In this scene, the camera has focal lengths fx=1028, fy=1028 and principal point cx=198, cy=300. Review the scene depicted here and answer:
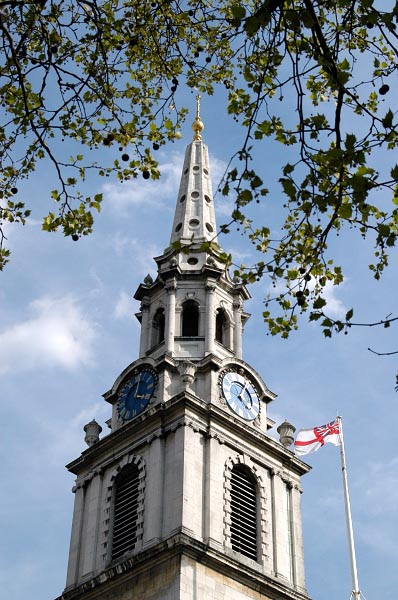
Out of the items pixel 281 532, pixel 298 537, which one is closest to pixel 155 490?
pixel 281 532

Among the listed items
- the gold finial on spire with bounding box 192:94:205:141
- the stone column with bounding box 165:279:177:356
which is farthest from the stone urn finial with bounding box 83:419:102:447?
the gold finial on spire with bounding box 192:94:205:141

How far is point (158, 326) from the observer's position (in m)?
48.9

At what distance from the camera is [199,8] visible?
19672 mm

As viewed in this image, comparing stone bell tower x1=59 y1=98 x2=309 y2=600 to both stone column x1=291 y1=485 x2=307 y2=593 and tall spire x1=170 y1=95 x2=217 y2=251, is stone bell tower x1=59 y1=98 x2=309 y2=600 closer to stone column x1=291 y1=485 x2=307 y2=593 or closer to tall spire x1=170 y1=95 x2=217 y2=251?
stone column x1=291 y1=485 x2=307 y2=593

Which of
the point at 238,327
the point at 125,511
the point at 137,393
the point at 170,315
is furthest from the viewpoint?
the point at 238,327

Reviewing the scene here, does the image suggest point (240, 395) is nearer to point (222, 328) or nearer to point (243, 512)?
point (222, 328)

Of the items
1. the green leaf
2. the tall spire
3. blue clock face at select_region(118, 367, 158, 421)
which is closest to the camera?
the green leaf

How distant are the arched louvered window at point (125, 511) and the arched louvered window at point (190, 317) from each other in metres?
8.65

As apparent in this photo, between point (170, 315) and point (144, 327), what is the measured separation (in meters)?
2.16

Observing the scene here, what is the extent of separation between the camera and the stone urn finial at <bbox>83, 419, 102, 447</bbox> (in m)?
45.0

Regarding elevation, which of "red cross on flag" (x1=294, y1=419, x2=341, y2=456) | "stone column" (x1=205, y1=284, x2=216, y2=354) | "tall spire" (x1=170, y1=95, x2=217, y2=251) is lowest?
"red cross on flag" (x1=294, y1=419, x2=341, y2=456)

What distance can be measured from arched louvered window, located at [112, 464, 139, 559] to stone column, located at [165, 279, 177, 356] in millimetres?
6312

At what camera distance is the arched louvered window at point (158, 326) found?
48334 millimetres

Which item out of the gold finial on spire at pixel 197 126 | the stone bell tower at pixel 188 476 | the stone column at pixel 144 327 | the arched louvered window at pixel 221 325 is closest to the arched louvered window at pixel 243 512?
the stone bell tower at pixel 188 476
